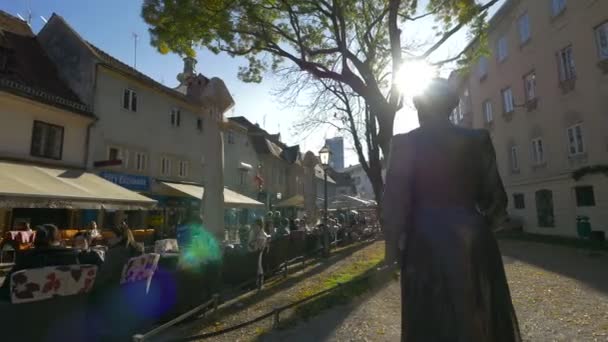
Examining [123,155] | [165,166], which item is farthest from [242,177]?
[123,155]

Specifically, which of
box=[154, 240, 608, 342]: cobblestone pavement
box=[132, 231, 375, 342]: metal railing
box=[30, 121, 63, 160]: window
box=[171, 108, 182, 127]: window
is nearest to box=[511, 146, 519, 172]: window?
box=[132, 231, 375, 342]: metal railing

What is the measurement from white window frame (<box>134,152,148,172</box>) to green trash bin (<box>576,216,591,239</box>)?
19.9 metres

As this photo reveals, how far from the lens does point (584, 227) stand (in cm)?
1627

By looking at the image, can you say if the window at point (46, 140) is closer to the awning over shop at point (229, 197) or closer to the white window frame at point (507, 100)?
the awning over shop at point (229, 197)

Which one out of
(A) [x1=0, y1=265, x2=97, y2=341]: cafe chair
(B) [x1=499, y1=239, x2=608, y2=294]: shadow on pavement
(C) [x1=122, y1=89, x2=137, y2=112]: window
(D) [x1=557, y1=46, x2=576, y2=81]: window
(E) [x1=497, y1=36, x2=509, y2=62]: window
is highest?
(E) [x1=497, y1=36, x2=509, y2=62]: window

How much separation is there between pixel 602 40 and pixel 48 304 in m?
20.4

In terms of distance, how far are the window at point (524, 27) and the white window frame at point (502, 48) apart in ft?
5.15

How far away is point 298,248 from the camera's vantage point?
40.2 ft

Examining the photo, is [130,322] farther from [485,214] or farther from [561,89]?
[561,89]

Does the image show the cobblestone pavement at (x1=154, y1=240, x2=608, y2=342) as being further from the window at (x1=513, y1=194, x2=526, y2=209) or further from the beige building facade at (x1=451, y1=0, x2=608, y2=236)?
the window at (x1=513, y1=194, x2=526, y2=209)

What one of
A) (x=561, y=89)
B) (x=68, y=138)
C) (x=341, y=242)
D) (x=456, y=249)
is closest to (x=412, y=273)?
(x=456, y=249)

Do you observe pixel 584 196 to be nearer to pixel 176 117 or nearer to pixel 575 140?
pixel 575 140

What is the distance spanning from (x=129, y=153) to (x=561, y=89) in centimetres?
2087

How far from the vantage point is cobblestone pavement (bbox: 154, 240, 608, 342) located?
539 centimetres
